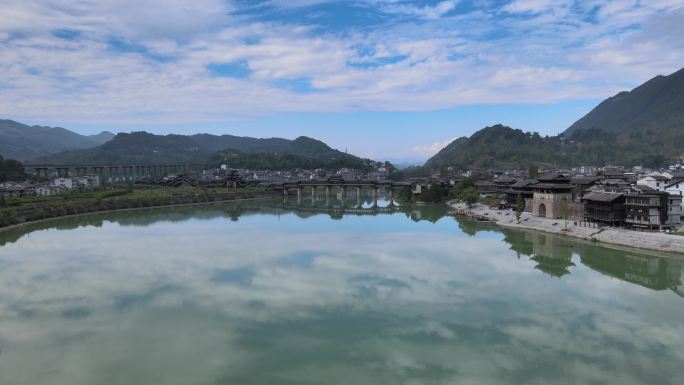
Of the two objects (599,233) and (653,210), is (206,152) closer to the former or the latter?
(599,233)

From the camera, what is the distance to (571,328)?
8.71 metres

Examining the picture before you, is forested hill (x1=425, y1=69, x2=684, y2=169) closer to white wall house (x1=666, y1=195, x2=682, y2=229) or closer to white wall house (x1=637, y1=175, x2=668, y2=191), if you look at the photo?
white wall house (x1=637, y1=175, x2=668, y2=191)

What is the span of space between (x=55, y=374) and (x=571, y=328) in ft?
27.6

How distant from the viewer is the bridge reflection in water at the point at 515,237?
12917 mm

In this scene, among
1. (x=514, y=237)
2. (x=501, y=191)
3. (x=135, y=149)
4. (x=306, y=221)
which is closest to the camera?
(x=514, y=237)

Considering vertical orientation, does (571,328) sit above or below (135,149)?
below

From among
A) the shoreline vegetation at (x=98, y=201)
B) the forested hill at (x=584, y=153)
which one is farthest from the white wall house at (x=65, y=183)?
the forested hill at (x=584, y=153)

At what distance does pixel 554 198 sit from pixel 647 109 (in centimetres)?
9937

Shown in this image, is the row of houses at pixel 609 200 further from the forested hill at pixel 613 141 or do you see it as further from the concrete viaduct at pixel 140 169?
the concrete viaduct at pixel 140 169

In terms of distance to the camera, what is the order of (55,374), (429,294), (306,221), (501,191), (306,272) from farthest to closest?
(501,191), (306,221), (306,272), (429,294), (55,374)

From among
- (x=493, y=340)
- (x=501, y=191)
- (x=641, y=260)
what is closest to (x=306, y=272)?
(x=493, y=340)

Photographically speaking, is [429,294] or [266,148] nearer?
[429,294]

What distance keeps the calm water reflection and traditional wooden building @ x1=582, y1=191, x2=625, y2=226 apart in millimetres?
2687

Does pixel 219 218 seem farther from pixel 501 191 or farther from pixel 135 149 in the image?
pixel 135 149
